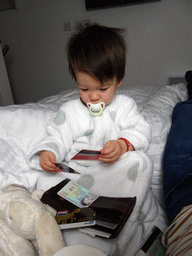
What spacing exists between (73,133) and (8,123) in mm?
322

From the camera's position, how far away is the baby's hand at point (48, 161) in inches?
26.6

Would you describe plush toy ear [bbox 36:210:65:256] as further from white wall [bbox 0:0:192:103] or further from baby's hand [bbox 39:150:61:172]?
white wall [bbox 0:0:192:103]

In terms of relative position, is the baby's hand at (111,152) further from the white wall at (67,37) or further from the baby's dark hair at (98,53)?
the white wall at (67,37)

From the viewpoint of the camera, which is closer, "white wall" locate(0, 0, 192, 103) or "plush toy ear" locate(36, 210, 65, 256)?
"plush toy ear" locate(36, 210, 65, 256)

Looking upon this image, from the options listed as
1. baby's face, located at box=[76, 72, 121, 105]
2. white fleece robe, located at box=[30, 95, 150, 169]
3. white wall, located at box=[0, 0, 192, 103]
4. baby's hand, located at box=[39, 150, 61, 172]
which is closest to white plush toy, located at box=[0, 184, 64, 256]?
baby's hand, located at box=[39, 150, 61, 172]

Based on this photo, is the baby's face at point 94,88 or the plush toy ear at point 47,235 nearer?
the plush toy ear at point 47,235

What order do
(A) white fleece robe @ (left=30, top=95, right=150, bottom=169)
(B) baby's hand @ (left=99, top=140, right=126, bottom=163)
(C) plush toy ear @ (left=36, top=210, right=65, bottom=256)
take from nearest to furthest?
(C) plush toy ear @ (left=36, top=210, right=65, bottom=256)
(B) baby's hand @ (left=99, top=140, right=126, bottom=163)
(A) white fleece robe @ (left=30, top=95, right=150, bottom=169)

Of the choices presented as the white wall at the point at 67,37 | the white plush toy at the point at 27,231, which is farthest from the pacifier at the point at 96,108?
the white wall at the point at 67,37

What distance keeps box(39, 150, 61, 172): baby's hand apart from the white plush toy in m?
0.22

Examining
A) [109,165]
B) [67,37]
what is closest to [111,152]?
[109,165]

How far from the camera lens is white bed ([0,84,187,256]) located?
0.49m

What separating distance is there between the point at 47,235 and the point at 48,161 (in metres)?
0.30

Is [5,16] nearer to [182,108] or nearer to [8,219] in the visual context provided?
[182,108]

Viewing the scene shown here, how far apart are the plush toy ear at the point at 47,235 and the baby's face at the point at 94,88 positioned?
18.5 inches
